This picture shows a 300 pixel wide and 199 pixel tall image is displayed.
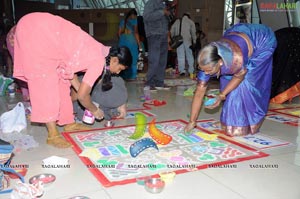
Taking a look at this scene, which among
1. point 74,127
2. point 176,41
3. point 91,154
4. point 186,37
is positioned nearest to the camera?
point 91,154

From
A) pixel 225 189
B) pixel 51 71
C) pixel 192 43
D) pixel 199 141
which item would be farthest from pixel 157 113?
pixel 192 43

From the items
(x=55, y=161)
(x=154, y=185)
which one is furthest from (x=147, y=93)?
(x=154, y=185)

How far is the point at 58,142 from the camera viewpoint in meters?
2.12

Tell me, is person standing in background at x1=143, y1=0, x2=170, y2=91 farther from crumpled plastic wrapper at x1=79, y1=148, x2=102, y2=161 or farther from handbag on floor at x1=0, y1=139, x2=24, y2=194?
handbag on floor at x1=0, y1=139, x2=24, y2=194

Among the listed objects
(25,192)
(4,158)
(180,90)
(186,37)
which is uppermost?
(186,37)

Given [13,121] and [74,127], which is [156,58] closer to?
[74,127]

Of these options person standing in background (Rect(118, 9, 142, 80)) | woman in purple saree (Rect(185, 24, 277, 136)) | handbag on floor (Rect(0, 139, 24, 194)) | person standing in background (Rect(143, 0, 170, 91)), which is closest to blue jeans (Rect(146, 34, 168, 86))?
person standing in background (Rect(143, 0, 170, 91))

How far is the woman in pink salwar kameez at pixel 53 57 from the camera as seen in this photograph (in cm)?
195

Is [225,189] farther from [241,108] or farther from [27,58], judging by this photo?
[27,58]

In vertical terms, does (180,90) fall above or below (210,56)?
→ below

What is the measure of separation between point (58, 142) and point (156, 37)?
9.22 feet

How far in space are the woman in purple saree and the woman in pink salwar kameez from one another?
710 millimetres

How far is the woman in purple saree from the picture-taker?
220 centimetres

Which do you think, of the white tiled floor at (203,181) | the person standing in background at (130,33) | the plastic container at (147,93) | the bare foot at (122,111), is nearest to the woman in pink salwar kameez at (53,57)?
the white tiled floor at (203,181)
